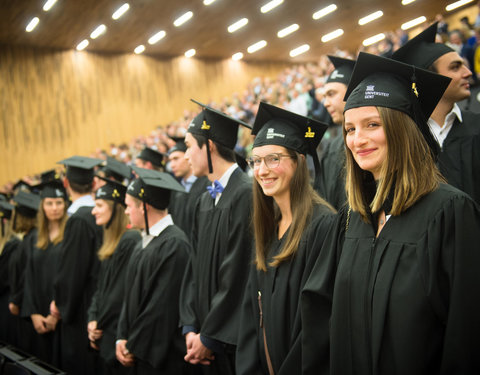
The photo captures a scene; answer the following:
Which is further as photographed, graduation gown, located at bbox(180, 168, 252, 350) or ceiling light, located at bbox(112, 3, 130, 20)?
ceiling light, located at bbox(112, 3, 130, 20)

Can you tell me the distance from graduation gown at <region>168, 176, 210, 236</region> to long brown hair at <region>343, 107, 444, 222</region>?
12.5 ft

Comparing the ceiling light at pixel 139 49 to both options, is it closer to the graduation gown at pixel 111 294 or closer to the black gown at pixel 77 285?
the black gown at pixel 77 285


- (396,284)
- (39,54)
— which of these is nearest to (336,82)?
(396,284)

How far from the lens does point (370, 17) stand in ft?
51.0

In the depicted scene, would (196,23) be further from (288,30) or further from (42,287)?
(42,287)

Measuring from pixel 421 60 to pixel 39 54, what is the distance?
17.1 meters

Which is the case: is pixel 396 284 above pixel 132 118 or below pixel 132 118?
below

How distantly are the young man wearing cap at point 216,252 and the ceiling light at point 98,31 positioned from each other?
13216 millimetres

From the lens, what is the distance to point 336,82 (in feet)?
12.4

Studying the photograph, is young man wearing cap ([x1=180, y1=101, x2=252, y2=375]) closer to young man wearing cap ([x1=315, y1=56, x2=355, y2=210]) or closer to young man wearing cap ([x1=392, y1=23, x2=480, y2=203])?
young man wearing cap ([x1=315, y1=56, x2=355, y2=210])

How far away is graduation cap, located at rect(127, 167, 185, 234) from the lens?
411cm

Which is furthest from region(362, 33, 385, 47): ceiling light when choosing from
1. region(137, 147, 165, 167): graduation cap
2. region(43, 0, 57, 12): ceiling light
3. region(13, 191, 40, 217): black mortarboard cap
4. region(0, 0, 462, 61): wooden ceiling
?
region(13, 191, 40, 217): black mortarboard cap

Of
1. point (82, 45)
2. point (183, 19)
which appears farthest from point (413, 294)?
point (82, 45)

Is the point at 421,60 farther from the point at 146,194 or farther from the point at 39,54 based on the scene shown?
the point at 39,54
